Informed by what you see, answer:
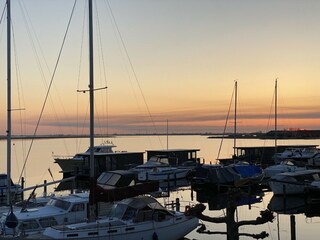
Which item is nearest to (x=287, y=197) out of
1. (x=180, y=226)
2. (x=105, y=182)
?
(x=105, y=182)

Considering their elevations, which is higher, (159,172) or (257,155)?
(257,155)

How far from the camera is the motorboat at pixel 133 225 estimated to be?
19.3 m

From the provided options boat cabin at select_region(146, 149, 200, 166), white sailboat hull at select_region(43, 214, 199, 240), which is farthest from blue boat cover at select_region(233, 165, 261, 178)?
white sailboat hull at select_region(43, 214, 199, 240)

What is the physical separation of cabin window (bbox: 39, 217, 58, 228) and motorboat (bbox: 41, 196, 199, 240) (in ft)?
6.56

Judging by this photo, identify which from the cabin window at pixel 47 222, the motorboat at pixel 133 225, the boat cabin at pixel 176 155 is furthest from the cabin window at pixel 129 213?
the boat cabin at pixel 176 155

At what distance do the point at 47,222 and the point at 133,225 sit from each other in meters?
4.47

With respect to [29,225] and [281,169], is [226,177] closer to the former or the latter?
[281,169]

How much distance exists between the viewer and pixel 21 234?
64.6ft

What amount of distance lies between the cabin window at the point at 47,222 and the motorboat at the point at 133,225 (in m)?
2.00

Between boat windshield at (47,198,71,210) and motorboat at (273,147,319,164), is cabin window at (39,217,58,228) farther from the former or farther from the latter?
motorboat at (273,147,319,164)

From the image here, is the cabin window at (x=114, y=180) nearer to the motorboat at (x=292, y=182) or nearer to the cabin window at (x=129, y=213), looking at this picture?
the motorboat at (x=292, y=182)

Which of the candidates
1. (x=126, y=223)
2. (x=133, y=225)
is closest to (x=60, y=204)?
(x=126, y=223)

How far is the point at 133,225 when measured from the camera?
66.2 ft

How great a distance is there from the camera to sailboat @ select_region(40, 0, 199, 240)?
19312mm
